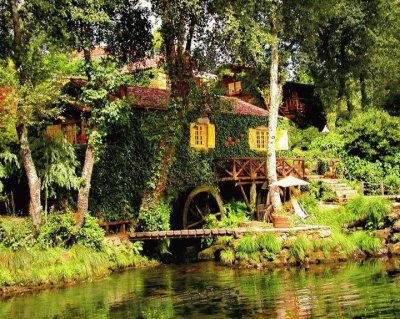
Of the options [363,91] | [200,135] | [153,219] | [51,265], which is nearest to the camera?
[51,265]

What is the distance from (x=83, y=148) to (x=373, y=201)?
449 inches

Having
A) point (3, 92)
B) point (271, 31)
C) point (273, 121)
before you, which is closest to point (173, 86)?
point (273, 121)

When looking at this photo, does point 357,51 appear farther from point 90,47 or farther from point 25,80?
point 25,80

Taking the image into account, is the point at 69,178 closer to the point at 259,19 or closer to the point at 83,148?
the point at 83,148

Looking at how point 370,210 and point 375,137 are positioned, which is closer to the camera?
point 370,210

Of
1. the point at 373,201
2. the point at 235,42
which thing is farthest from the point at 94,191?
the point at 373,201

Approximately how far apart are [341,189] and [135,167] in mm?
10531

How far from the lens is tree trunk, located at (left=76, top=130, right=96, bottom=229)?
59.6ft

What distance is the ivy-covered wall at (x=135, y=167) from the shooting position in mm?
19828

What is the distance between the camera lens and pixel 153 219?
20.4m

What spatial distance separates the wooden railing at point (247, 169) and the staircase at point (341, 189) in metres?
1.99

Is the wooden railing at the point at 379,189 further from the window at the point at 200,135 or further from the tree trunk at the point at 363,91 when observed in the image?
the tree trunk at the point at 363,91

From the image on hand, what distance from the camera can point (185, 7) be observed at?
19.6m

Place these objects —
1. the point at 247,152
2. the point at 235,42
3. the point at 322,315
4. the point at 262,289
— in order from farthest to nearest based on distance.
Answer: the point at 247,152 < the point at 235,42 < the point at 262,289 < the point at 322,315
